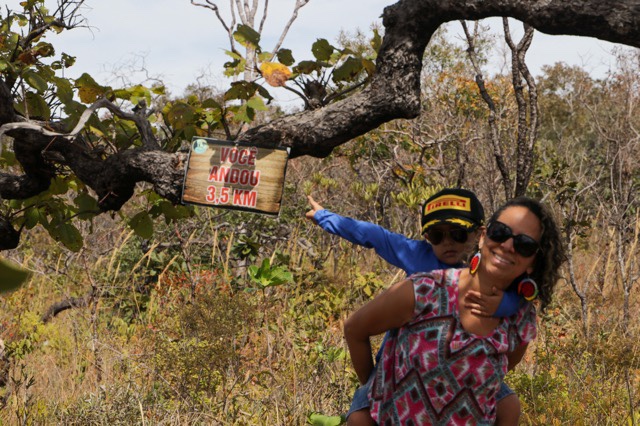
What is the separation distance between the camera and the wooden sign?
8.13 feet

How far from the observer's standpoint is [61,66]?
11.3 feet

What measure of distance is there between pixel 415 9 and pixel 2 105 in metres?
1.62

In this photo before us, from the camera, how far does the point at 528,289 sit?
1761 millimetres

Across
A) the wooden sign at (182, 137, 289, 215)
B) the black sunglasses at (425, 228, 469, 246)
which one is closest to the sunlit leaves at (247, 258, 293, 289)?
the wooden sign at (182, 137, 289, 215)

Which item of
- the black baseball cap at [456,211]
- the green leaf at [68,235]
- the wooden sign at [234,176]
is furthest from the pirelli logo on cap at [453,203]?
the green leaf at [68,235]

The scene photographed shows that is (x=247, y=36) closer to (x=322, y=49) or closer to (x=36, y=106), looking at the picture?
(x=322, y=49)

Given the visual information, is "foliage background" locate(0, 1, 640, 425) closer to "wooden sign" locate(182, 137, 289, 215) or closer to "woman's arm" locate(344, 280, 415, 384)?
"wooden sign" locate(182, 137, 289, 215)

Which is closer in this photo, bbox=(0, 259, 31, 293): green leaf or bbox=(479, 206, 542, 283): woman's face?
bbox=(0, 259, 31, 293): green leaf

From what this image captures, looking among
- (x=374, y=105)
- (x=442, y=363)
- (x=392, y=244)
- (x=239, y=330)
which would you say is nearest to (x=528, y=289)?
(x=442, y=363)

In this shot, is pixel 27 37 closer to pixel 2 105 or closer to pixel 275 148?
pixel 2 105

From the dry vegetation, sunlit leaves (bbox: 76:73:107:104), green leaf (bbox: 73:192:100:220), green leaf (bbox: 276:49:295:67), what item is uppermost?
green leaf (bbox: 276:49:295:67)

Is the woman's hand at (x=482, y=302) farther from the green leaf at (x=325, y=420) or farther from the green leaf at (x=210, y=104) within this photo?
the green leaf at (x=210, y=104)

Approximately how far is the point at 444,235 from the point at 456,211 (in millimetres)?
84

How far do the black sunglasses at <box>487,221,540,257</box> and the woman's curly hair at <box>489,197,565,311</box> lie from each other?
1.9 inches
